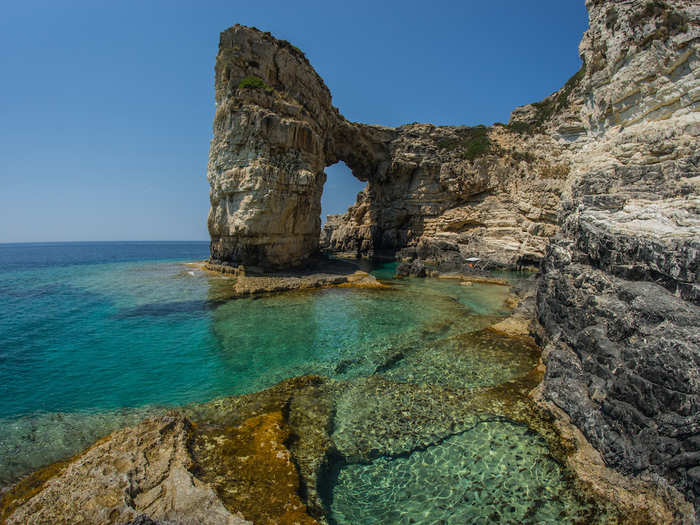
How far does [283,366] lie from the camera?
373 inches

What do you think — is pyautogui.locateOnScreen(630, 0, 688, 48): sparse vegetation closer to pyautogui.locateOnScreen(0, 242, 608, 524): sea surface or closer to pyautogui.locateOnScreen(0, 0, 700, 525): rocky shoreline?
pyautogui.locateOnScreen(0, 0, 700, 525): rocky shoreline

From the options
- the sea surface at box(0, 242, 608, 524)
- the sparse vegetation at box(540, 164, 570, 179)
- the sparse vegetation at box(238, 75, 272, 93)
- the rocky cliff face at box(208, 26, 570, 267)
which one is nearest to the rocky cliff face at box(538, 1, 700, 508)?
the sea surface at box(0, 242, 608, 524)

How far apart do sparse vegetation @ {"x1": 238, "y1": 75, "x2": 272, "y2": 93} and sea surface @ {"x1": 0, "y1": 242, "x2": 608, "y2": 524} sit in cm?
1580

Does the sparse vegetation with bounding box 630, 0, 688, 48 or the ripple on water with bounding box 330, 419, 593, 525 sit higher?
the sparse vegetation with bounding box 630, 0, 688, 48

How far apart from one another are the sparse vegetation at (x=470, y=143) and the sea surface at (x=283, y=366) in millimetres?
22856

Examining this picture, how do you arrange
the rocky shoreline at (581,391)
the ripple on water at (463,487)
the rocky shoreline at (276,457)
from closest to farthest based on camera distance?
the rocky shoreline at (276,457)
the rocky shoreline at (581,391)
the ripple on water at (463,487)

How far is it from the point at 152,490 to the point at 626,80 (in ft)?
53.5

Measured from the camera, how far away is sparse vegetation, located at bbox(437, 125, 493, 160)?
36500mm

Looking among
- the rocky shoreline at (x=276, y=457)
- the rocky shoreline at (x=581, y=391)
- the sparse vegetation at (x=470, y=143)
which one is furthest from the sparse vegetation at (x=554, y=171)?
the rocky shoreline at (x=276, y=457)

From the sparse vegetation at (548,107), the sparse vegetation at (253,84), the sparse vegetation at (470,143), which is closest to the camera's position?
the sparse vegetation at (253,84)

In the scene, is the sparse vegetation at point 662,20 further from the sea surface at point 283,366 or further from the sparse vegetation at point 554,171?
the sparse vegetation at point 554,171

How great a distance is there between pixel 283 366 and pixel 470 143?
3810cm

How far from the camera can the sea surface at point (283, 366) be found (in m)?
4.98

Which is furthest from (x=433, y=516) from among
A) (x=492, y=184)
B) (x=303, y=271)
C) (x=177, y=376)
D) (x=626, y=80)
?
(x=492, y=184)
